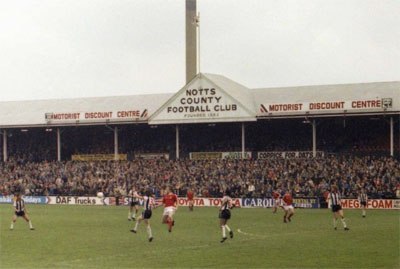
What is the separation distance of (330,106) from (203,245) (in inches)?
1402

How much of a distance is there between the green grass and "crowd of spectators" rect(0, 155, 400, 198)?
1402cm

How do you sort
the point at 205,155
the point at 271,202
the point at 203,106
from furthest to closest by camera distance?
the point at 205,155 → the point at 203,106 → the point at 271,202

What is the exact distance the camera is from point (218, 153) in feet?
221

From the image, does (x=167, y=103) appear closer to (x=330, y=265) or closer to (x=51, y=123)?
(x=51, y=123)

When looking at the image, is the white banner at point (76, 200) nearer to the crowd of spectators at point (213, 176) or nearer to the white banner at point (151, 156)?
the crowd of spectators at point (213, 176)

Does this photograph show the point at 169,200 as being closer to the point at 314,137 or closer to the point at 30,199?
the point at 314,137

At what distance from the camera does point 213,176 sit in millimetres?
59438

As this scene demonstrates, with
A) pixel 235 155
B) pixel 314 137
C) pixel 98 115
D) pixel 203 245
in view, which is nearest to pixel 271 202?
pixel 314 137

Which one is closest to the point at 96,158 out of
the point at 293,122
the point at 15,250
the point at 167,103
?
the point at 167,103

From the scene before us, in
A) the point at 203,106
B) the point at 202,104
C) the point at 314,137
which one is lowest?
the point at 314,137

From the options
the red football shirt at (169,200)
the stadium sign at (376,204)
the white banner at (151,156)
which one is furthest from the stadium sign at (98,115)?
the red football shirt at (169,200)

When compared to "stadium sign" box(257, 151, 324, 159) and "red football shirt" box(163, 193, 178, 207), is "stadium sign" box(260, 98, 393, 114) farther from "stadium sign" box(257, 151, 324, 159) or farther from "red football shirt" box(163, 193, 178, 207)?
"red football shirt" box(163, 193, 178, 207)

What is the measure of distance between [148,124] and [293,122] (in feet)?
42.1

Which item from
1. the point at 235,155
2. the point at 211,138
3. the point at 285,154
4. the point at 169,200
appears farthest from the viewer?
the point at 211,138
